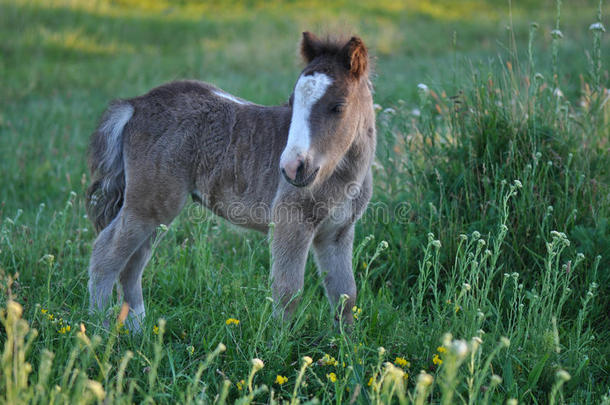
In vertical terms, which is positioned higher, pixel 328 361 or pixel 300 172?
pixel 300 172

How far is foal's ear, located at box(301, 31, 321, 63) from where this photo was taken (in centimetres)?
347

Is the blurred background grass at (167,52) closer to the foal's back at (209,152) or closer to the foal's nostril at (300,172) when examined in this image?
the foal's back at (209,152)

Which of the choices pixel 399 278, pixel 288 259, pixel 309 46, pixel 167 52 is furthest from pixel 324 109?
pixel 167 52

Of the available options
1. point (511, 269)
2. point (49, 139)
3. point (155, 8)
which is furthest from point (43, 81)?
point (511, 269)

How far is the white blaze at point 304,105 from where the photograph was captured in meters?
3.07

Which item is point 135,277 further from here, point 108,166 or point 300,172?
point 300,172

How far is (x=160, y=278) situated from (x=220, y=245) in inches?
30.9

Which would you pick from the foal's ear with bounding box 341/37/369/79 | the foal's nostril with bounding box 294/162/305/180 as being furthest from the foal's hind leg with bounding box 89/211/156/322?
the foal's ear with bounding box 341/37/369/79

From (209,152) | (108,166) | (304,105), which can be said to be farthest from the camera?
(108,166)

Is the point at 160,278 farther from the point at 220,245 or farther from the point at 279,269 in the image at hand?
the point at 279,269

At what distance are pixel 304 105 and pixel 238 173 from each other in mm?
873

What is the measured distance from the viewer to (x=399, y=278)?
4.27 meters

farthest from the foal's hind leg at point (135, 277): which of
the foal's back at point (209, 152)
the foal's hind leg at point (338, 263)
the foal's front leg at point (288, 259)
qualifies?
the foal's hind leg at point (338, 263)

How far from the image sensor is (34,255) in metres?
4.25
